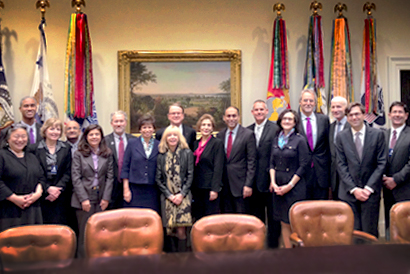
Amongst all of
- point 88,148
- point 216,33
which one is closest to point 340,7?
point 216,33

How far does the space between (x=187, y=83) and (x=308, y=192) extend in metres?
2.56

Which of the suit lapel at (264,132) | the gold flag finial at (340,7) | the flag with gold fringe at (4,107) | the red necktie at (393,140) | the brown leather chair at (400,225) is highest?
the gold flag finial at (340,7)

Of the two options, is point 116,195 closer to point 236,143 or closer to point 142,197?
point 142,197

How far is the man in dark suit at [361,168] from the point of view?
3402mm

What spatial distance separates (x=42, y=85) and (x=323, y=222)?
13.4 ft

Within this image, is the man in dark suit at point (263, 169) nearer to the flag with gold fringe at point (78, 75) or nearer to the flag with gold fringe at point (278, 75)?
the flag with gold fringe at point (278, 75)

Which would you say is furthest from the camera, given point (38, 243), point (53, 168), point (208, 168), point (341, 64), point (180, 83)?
point (180, 83)

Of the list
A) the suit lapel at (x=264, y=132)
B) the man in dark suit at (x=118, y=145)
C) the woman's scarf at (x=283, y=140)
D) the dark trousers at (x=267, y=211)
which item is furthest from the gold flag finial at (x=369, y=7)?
the man in dark suit at (x=118, y=145)

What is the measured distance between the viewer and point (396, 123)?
12.4 ft

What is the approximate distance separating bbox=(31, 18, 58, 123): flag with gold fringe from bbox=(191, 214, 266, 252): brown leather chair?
3389mm

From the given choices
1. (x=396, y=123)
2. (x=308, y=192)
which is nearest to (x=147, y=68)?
(x=308, y=192)

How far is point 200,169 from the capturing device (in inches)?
151

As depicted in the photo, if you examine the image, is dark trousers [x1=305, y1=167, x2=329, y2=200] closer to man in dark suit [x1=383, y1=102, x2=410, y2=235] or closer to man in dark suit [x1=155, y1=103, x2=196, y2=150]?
man in dark suit [x1=383, y1=102, x2=410, y2=235]

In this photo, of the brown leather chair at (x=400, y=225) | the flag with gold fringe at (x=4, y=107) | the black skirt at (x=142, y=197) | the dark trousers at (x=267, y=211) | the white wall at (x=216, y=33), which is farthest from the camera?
the white wall at (x=216, y=33)
